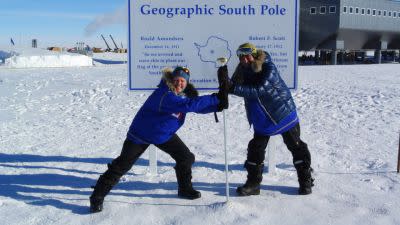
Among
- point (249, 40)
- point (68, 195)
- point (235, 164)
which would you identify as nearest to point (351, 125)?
point (235, 164)

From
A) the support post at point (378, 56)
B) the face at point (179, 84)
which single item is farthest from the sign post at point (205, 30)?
the support post at point (378, 56)

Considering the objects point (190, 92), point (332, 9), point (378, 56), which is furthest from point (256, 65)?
point (378, 56)

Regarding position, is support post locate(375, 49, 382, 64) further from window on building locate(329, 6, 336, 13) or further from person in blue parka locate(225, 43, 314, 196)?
person in blue parka locate(225, 43, 314, 196)

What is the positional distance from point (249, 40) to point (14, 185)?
345 centimetres

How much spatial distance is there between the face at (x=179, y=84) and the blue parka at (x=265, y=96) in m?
0.52

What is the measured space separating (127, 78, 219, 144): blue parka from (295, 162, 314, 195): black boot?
1257mm

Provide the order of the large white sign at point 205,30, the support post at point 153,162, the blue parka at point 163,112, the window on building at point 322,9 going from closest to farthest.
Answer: the blue parka at point 163,112 → the large white sign at point 205,30 → the support post at point 153,162 → the window on building at point 322,9

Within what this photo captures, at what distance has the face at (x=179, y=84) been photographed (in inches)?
167

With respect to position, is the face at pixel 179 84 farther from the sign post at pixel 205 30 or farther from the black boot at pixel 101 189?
the sign post at pixel 205 30

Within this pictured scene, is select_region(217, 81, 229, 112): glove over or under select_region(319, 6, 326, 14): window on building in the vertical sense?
under

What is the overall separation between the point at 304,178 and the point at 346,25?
1604 inches

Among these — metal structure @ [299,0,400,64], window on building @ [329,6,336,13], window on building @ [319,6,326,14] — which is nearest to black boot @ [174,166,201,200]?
metal structure @ [299,0,400,64]

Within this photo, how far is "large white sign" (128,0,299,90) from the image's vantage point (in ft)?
18.2

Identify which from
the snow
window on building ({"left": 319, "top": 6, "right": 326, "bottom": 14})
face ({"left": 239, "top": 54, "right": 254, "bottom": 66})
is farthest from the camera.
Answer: window on building ({"left": 319, "top": 6, "right": 326, "bottom": 14})
